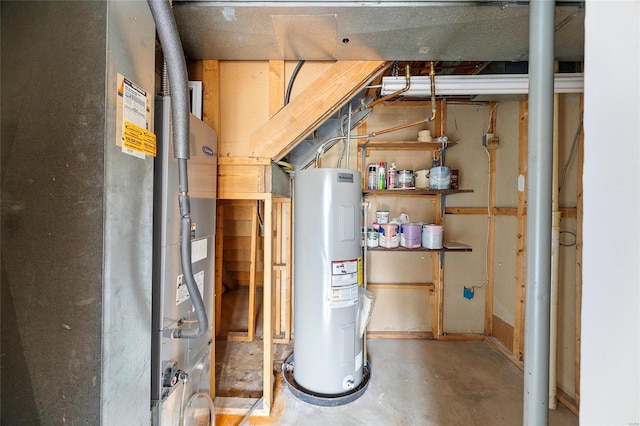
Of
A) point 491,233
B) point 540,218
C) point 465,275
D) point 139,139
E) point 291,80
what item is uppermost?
point 291,80

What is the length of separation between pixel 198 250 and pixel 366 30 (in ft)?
4.17

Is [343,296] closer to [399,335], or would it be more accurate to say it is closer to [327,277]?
[327,277]

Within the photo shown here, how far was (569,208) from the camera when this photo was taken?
5.19ft

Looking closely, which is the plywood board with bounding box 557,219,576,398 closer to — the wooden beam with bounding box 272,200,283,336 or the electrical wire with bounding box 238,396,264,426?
the electrical wire with bounding box 238,396,264,426

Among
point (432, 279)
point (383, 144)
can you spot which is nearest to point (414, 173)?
point (383, 144)

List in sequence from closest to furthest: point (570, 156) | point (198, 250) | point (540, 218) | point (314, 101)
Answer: point (540, 218) → point (198, 250) → point (314, 101) → point (570, 156)

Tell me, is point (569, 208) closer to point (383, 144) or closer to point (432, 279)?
point (432, 279)

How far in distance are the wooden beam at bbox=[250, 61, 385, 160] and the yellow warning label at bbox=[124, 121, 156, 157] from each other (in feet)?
2.13

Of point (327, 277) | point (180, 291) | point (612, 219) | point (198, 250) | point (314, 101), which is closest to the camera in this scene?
point (612, 219)

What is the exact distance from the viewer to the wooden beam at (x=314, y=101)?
131 centimetres

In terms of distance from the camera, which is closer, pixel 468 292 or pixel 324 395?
pixel 324 395

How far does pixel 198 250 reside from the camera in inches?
41.9

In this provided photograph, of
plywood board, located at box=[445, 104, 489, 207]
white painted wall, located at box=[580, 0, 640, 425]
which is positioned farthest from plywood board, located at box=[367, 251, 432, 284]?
white painted wall, located at box=[580, 0, 640, 425]

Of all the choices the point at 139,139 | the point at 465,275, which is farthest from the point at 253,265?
the point at 465,275
